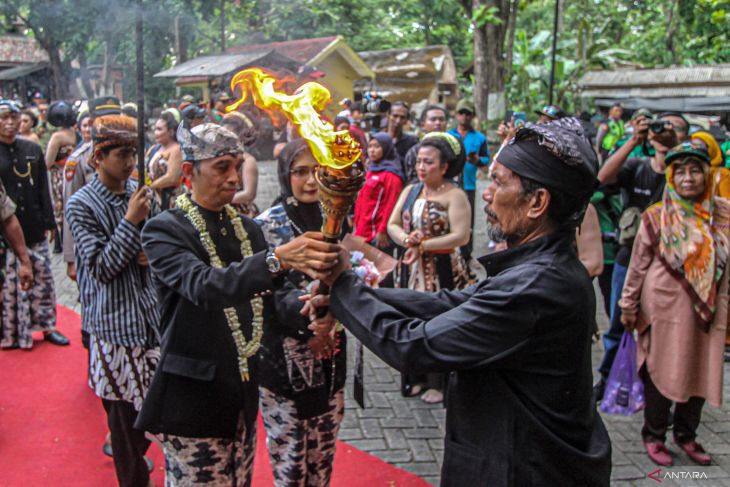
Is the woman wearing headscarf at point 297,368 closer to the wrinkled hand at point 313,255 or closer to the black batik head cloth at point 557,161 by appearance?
the wrinkled hand at point 313,255

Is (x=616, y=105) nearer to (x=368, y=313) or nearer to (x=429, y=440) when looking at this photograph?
(x=429, y=440)

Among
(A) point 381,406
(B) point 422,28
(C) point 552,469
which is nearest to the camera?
(C) point 552,469

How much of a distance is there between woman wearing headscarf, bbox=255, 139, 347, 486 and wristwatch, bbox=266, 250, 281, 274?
0.64 meters

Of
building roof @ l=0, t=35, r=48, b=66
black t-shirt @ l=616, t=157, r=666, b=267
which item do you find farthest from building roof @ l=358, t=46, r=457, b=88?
black t-shirt @ l=616, t=157, r=666, b=267

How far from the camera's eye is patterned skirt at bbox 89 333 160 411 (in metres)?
3.62

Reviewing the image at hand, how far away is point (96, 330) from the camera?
142 inches

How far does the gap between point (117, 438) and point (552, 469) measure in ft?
8.74

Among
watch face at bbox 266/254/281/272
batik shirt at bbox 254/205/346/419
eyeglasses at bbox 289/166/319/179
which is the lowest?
batik shirt at bbox 254/205/346/419

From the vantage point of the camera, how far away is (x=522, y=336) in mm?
1901

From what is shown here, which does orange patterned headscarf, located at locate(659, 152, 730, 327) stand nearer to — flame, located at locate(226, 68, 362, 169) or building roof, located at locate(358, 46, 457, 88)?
flame, located at locate(226, 68, 362, 169)

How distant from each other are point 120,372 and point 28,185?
337cm

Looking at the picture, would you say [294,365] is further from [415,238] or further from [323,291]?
[415,238]

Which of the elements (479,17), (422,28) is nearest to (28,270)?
(479,17)

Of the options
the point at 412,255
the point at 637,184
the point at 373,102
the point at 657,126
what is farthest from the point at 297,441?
the point at 373,102
